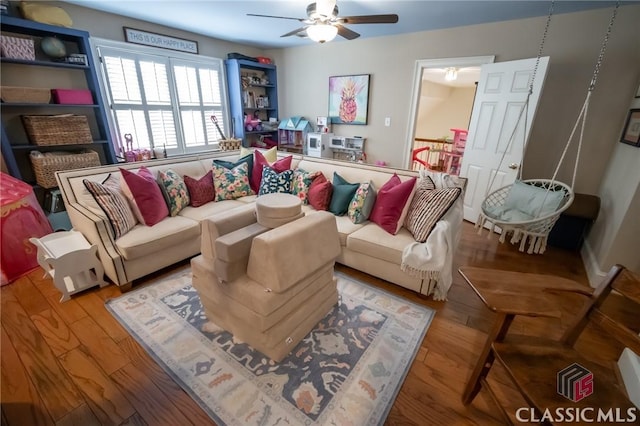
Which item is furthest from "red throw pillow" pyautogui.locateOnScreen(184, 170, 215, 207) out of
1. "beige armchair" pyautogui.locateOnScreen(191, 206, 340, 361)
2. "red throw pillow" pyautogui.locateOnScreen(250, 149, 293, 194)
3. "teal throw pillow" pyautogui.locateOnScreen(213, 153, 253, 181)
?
"beige armchair" pyautogui.locateOnScreen(191, 206, 340, 361)

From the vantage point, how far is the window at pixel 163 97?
3.46 m

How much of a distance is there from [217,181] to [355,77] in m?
2.93

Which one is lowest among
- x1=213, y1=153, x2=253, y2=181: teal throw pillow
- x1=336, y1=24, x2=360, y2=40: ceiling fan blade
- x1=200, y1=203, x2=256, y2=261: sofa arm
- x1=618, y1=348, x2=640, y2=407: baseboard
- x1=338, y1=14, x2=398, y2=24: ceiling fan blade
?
x1=618, y1=348, x2=640, y2=407: baseboard

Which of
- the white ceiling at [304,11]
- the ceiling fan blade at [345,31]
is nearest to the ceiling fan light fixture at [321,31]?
the ceiling fan blade at [345,31]

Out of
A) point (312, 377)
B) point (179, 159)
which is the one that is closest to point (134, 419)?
point (312, 377)

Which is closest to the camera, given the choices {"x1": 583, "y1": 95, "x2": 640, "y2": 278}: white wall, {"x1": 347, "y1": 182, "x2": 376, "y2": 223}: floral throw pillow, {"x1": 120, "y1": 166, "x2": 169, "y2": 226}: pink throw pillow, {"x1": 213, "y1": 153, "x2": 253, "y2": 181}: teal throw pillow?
{"x1": 583, "y1": 95, "x2": 640, "y2": 278}: white wall

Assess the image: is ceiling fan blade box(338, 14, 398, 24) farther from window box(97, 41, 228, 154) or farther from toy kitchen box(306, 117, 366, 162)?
window box(97, 41, 228, 154)

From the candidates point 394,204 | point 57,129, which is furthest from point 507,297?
point 57,129

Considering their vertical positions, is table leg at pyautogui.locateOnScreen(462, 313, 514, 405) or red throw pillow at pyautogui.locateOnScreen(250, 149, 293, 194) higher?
red throw pillow at pyautogui.locateOnScreen(250, 149, 293, 194)

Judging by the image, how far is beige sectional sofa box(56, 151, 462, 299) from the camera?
2.00m

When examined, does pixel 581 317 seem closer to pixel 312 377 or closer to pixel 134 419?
pixel 312 377

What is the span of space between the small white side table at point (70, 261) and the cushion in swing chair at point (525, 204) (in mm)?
3577

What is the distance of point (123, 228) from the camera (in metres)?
2.07

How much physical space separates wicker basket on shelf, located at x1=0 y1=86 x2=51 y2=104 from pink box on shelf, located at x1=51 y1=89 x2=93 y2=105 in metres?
0.07
